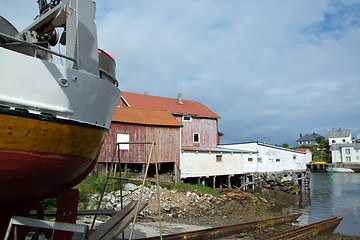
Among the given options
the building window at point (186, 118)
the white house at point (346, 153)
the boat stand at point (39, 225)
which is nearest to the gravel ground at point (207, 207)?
the boat stand at point (39, 225)

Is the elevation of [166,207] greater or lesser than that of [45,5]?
lesser

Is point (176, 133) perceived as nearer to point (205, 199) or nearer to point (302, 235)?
point (205, 199)

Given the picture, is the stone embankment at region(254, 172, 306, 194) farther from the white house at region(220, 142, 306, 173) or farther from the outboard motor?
the outboard motor

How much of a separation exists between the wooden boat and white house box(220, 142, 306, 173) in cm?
2532

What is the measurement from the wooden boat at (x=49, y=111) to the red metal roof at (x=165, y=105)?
22.7 metres

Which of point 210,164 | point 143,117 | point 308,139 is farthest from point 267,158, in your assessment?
point 308,139

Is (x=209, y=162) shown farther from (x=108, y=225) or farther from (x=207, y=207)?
(x=108, y=225)

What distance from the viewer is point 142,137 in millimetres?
20891

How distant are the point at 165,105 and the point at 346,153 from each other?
66179mm

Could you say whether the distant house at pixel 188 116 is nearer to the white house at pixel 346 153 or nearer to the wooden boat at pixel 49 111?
the wooden boat at pixel 49 111

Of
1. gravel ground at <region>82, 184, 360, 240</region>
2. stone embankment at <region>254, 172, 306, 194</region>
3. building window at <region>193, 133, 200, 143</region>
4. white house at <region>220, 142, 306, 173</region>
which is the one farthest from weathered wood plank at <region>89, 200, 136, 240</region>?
stone embankment at <region>254, 172, 306, 194</region>

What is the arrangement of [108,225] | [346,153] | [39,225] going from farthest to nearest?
[346,153], [108,225], [39,225]

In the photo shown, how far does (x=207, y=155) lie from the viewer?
2372 cm

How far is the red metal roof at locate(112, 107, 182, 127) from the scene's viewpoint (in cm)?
2070
